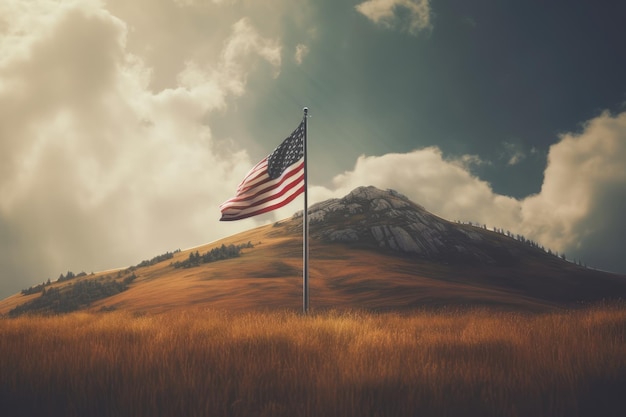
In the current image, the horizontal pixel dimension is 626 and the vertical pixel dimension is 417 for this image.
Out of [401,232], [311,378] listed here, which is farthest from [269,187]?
[401,232]

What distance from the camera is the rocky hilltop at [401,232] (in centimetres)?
7094

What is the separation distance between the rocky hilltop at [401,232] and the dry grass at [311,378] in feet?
220

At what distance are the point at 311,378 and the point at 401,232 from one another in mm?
74035

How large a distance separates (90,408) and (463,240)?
268 feet

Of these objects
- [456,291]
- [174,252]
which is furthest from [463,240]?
[174,252]

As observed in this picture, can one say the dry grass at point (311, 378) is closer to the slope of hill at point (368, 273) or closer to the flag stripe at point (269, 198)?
the flag stripe at point (269, 198)

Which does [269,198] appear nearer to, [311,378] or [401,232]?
[311,378]

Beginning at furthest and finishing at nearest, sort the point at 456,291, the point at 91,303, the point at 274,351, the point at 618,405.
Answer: the point at 91,303
the point at 456,291
the point at 274,351
the point at 618,405

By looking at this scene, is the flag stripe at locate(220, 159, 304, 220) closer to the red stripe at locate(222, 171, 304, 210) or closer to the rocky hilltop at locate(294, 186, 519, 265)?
the red stripe at locate(222, 171, 304, 210)

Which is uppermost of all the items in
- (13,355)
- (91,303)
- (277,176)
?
(277,176)

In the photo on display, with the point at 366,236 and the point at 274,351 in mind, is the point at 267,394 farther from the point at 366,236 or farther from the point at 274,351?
the point at 366,236

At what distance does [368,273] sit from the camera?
162ft

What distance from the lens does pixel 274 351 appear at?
14.6 feet

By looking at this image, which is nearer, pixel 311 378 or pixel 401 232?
pixel 311 378
